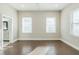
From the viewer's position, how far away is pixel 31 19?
126 inches

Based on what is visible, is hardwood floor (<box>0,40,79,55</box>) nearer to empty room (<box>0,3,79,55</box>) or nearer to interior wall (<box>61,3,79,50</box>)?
empty room (<box>0,3,79,55</box>)

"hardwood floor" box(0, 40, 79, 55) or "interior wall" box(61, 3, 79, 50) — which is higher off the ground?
"interior wall" box(61, 3, 79, 50)

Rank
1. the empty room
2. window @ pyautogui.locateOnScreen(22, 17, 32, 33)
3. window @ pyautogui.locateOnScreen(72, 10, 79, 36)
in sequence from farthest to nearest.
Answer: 1. window @ pyautogui.locateOnScreen(72, 10, 79, 36)
2. window @ pyautogui.locateOnScreen(22, 17, 32, 33)
3. the empty room

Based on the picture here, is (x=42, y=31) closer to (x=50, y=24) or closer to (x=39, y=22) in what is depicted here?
(x=50, y=24)

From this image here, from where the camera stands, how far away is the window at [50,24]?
297 centimetres

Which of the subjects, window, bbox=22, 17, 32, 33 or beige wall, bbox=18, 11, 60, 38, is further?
window, bbox=22, 17, 32, 33

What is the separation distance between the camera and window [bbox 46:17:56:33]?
297 cm

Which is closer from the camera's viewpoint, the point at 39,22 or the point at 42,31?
the point at 42,31

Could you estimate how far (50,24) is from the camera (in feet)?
10.1

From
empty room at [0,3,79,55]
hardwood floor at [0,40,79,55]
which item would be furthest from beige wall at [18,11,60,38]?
hardwood floor at [0,40,79,55]

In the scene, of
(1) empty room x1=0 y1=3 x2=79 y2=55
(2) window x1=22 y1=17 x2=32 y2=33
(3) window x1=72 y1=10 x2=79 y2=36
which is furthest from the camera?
(3) window x1=72 y1=10 x2=79 y2=36

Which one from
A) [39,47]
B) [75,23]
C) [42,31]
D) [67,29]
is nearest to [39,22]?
[42,31]

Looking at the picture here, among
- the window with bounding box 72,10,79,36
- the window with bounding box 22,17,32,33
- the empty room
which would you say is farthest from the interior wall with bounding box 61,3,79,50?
the window with bounding box 22,17,32,33
